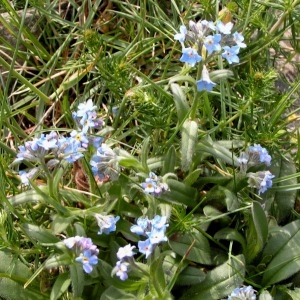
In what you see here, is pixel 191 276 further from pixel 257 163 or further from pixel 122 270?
pixel 257 163

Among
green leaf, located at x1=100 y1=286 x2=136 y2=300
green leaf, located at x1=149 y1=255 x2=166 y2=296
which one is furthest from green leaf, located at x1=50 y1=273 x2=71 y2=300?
green leaf, located at x1=149 y1=255 x2=166 y2=296

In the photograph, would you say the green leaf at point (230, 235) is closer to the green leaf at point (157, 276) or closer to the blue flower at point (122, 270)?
the green leaf at point (157, 276)

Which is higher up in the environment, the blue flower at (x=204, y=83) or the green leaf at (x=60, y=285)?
the blue flower at (x=204, y=83)

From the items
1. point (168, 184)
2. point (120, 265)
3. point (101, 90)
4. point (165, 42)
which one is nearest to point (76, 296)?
point (120, 265)

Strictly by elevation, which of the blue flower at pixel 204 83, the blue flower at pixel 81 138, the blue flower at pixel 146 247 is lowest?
the blue flower at pixel 146 247

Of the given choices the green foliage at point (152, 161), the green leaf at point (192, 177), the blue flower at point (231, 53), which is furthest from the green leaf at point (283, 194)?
the blue flower at point (231, 53)
